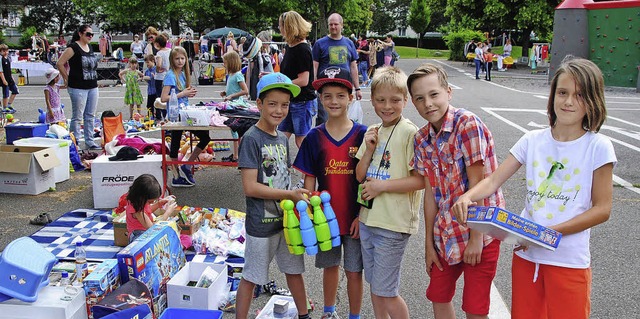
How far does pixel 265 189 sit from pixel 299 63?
3.48 m

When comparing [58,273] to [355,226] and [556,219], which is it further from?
[556,219]

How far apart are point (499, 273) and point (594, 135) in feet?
7.85

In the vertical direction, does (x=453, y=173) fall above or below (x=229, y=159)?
above

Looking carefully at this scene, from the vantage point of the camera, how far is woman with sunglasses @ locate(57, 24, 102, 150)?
8.74 metres

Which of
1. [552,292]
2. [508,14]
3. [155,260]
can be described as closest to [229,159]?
[155,260]

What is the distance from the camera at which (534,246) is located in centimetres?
246

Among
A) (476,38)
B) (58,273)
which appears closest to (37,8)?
(476,38)

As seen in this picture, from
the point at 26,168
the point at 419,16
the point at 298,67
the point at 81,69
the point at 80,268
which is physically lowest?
the point at 80,268

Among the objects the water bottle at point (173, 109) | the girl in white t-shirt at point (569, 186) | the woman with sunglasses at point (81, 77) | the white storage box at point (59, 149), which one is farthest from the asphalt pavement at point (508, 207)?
the woman with sunglasses at point (81, 77)

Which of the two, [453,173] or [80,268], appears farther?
[80,268]

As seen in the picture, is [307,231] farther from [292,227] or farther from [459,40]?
[459,40]

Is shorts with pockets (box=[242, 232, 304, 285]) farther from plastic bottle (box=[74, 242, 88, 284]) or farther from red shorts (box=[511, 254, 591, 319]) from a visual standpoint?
red shorts (box=[511, 254, 591, 319])

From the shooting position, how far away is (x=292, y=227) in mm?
3090

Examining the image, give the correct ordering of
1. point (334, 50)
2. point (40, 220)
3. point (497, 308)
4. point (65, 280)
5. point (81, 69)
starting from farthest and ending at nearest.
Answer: point (81, 69)
point (334, 50)
point (40, 220)
point (497, 308)
point (65, 280)
